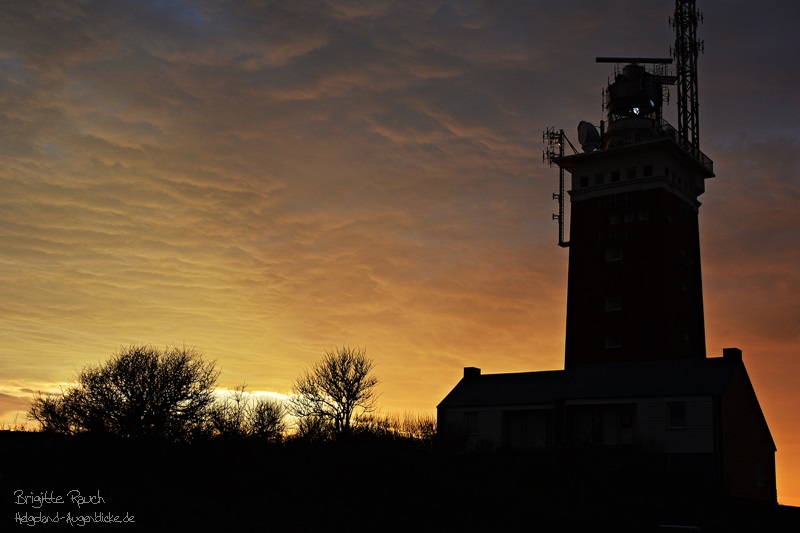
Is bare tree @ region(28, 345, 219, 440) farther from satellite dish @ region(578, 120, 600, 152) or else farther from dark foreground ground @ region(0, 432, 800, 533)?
satellite dish @ region(578, 120, 600, 152)

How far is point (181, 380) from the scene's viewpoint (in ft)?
155

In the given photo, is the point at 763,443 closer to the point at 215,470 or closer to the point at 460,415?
the point at 460,415

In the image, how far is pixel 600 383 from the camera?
54344mm

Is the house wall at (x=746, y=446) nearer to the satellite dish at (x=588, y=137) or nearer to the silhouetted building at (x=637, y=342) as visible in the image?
the silhouetted building at (x=637, y=342)

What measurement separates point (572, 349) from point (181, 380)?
3182cm

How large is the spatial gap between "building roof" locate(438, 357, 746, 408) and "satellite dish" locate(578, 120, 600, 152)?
22.7m

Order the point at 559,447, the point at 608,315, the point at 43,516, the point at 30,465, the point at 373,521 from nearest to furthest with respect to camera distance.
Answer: the point at 43,516, the point at 373,521, the point at 30,465, the point at 559,447, the point at 608,315

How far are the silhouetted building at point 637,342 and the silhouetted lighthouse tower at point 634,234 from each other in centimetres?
10

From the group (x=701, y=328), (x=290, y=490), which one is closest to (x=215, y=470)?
(x=290, y=490)

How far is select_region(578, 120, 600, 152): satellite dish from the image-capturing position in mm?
73938

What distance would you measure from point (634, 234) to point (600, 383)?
1718cm

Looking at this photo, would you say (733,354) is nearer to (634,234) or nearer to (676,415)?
(676,415)

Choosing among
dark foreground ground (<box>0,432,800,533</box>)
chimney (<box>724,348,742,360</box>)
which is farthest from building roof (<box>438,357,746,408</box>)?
dark foreground ground (<box>0,432,800,533</box>)

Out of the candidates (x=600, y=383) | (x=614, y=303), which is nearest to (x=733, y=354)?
(x=600, y=383)
